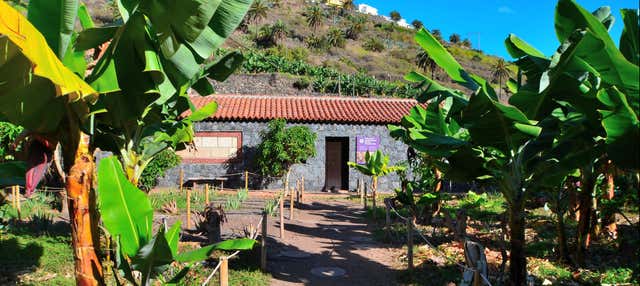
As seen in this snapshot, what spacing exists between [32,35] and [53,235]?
22.2 feet

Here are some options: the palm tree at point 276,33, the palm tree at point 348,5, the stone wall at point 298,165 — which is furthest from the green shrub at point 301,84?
the palm tree at point 348,5

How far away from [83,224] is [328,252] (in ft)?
17.6

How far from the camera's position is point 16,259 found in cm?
634

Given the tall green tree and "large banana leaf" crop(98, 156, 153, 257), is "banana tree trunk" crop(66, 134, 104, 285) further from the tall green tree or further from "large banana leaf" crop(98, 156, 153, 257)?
the tall green tree

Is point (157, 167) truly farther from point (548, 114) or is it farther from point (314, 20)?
point (314, 20)

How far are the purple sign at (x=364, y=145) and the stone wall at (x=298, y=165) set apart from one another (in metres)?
0.16

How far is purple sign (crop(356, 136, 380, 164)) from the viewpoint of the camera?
55.8 ft

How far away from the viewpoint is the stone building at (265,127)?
16594mm

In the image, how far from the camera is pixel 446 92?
4.70m

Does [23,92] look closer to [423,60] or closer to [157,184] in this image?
[157,184]

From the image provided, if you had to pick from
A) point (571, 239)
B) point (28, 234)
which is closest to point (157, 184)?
point (28, 234)

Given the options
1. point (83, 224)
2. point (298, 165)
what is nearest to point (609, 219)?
point (83, 224)

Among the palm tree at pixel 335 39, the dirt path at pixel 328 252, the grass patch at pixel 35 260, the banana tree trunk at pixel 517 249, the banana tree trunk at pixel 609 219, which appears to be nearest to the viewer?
the banana tree trunk at pixel 517 249

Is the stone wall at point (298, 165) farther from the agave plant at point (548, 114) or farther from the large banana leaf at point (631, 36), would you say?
the large banana leaf at point (631, 36)
